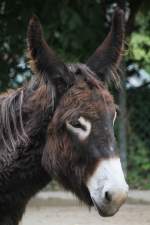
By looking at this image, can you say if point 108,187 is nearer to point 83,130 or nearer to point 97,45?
point 83,130

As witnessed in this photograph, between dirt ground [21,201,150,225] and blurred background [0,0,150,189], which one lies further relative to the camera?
blurred background [0,0,150,189]

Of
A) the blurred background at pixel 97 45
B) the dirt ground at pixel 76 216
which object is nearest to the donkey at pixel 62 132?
the dirt ground at pixel 76 216

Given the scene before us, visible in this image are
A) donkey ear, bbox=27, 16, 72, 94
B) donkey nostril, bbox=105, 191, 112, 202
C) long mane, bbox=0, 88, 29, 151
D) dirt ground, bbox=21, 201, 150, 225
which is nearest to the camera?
donkey nostril, bbox=105, 191, 112, 202

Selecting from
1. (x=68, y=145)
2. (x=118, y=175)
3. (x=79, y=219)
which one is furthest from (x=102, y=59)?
(x=79, y=219)

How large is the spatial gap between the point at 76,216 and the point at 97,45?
7.96 ft

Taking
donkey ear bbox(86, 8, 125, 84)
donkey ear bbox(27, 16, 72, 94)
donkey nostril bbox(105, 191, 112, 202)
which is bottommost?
donkey nostril bbox(105, 191, 112, 202)

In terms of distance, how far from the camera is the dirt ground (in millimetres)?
7137

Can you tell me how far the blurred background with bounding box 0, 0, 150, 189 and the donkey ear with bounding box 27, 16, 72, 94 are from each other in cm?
428

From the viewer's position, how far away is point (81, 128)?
350cm

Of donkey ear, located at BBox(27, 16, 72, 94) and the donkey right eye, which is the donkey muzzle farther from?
donkey ear, located at BBox(27, 16, 72, 94)

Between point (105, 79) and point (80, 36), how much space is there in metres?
4.32

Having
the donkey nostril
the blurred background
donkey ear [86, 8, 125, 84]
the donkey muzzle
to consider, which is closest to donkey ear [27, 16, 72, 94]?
donkey ear [86, 8, 125, 84]

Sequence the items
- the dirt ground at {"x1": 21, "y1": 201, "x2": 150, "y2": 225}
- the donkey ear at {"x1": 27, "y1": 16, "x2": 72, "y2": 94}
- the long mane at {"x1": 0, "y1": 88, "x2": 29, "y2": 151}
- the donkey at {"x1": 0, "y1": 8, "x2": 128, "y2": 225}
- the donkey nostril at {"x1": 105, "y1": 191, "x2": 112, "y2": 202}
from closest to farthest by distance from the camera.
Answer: the donkey nostril at {"x1": 105, "y1": 191, "x2": 112, "y2": 202}
the donkey at {"x1": 0, "y1": 8, "x2": 128, "y2": 225}
the donkey ear at {"x1": 27, "y1": 16, "x2": 72, "y2": 94}
the long mane at {"x1": 0, "y1": 88, "x2": 29, "y2": 151}
the dirt ground at {"x1": 21, "y1": 201, "x2": 150, "y2": 225}

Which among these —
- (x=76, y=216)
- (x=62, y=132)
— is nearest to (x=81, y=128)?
→ (x=62, y=132)
